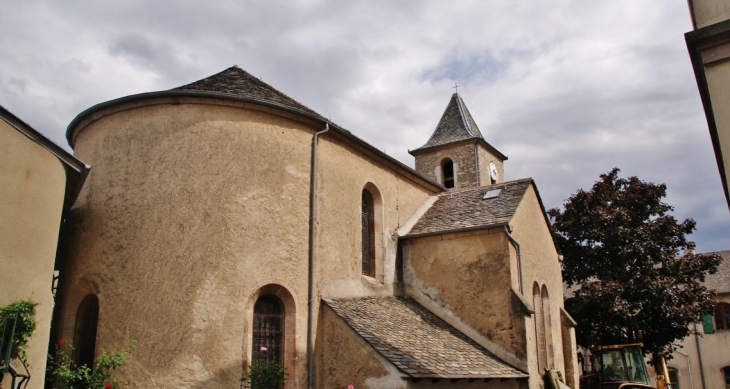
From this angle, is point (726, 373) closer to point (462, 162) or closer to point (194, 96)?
point (462, 162)

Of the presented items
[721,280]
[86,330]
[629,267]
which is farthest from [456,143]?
[86,330]

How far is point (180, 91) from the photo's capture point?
12.5 meters

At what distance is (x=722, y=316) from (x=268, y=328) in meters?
30.2

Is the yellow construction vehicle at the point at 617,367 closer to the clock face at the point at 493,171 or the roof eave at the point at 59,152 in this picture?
the clock face at the point at 493,171

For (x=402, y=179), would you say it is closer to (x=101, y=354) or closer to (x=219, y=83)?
(x=219, y=83)

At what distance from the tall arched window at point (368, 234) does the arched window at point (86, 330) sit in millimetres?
6456

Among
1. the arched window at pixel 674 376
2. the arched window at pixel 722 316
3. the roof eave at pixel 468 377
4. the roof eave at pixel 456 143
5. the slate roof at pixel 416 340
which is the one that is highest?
the roof eave at pixel 456 143

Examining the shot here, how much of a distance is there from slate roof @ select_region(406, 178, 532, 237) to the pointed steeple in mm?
12148

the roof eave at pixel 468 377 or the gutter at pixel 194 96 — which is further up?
the gutter at pixel 194 96

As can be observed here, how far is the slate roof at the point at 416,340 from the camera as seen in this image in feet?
38.1

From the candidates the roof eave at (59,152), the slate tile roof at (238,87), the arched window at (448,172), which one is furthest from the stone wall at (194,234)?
the arched window at (448,172)

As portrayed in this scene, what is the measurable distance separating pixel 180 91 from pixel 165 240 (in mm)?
3228

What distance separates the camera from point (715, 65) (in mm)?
6770

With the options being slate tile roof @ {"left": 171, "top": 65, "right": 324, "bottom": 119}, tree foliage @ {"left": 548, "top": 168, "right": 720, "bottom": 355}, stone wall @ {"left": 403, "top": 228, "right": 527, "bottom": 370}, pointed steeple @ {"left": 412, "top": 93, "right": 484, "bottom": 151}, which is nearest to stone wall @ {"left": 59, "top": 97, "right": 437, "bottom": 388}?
slate tile roof @ {"left": 171, "top": 65, "right": 324, "bottom": 119}
